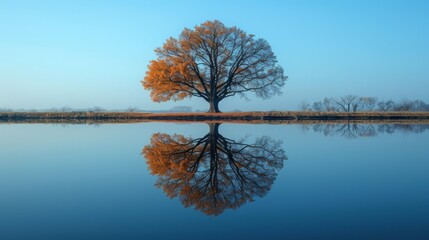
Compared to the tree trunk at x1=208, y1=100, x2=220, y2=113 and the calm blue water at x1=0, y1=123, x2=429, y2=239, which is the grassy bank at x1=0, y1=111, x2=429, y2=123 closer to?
the tree trunk at x1=208, y1=100, x2=220, y2=113

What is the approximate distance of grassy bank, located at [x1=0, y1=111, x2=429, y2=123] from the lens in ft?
113

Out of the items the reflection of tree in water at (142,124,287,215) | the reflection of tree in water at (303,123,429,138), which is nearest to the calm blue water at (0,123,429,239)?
the reflection of tree in water at (142,124,287,215)

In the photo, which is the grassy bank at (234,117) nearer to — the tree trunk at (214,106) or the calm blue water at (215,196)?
the tree trunk at (214,106)

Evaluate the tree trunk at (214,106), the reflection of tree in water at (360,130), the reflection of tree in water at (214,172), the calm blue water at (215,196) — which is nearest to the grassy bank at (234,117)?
the tree trunk at (214,106)

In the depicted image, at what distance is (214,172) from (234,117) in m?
27.0

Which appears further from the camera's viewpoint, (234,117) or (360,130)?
(234,117)

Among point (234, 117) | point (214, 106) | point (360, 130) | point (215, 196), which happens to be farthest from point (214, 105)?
point (215, 196)

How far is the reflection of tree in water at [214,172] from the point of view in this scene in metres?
5.54

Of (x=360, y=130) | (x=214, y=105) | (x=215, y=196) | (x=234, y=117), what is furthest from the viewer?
(x=214, y=105)

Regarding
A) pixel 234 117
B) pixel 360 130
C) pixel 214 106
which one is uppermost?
pixel 214 106

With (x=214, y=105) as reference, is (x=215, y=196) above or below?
below

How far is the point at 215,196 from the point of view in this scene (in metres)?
5.60

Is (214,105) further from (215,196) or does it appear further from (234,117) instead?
(215,196)

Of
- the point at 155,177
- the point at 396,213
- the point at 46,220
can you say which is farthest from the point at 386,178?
the point at 46,220
